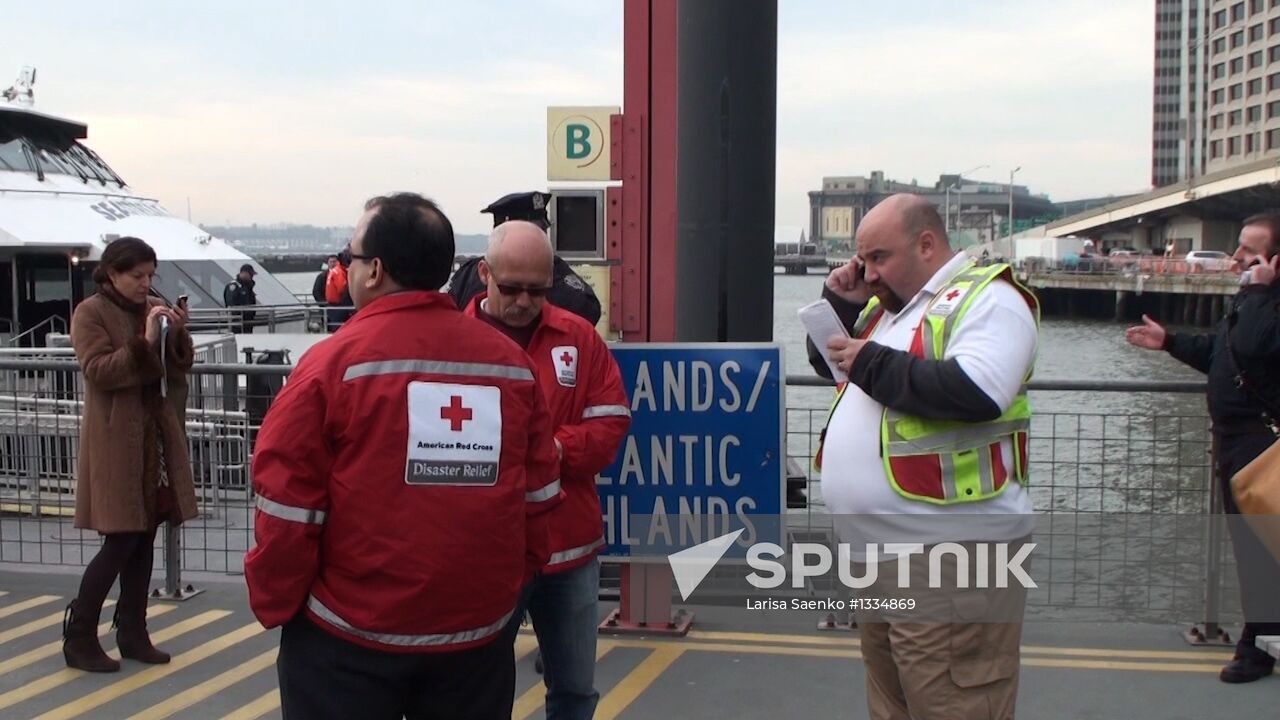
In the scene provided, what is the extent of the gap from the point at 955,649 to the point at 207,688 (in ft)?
11.3

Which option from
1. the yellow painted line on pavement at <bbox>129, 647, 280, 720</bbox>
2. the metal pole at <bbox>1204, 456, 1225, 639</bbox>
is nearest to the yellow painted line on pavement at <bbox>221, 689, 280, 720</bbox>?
the yellow painted line on pavement at <bbox>129, 647, 280, 720</bbox>

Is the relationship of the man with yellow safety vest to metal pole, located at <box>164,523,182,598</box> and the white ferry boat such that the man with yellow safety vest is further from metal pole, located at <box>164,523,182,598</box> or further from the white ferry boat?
the white ferry boat

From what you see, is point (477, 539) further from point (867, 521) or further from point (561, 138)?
point (561, 138)

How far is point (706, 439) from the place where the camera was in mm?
5102

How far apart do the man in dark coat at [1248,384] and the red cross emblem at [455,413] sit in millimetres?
3344

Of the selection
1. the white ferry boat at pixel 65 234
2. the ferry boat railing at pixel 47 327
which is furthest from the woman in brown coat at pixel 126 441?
the ferry boat railing at pixel 47 327

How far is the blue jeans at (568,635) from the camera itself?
3781 millimetres

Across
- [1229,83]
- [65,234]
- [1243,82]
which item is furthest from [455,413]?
[1229,83]

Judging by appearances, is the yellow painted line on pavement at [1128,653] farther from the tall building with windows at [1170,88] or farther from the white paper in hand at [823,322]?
the tall building with windows at [1170,88]

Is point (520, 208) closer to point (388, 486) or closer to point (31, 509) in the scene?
point (388, 486)

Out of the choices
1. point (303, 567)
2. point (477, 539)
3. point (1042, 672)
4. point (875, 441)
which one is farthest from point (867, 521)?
point (1042, 672)

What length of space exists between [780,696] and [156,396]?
9.73 ft

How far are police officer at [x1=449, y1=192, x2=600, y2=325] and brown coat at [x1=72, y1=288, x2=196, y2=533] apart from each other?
1.47m

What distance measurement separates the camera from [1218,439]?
5.38 metres
